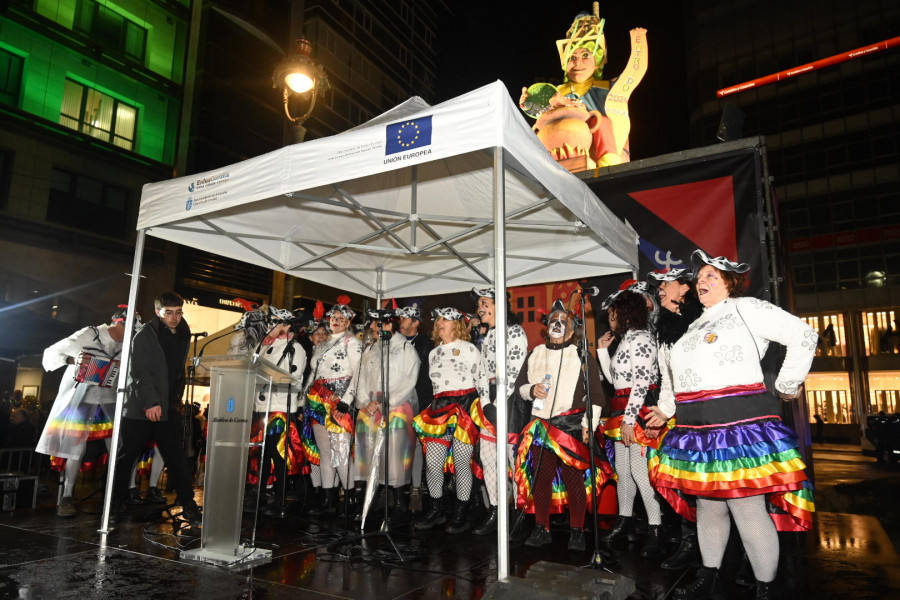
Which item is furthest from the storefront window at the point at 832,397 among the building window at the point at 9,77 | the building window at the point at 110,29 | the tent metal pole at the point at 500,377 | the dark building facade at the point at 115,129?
the building window at the point at 9,77

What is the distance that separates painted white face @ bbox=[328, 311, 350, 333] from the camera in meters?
6.25

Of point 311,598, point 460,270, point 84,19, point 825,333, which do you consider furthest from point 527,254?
point 825,333

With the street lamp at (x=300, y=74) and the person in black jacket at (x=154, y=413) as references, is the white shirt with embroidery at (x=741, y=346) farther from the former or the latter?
the street lamp at (x=300, y=74)

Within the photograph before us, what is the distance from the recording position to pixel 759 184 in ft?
19.8

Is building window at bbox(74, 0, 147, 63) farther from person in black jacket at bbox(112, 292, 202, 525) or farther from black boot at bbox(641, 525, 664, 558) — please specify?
black boot at bbox(641, 525, 664, 558)

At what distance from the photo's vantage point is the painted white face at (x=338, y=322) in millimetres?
6254

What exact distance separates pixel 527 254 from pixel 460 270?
1.00 metres

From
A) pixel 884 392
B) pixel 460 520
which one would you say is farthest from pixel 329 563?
pixel 884 392

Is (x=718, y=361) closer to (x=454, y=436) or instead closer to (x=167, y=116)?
(x=454, y=436)

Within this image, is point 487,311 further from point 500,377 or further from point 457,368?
point 500,377

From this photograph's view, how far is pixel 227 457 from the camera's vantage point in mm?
4094

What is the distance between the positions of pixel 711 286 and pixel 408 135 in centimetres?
213

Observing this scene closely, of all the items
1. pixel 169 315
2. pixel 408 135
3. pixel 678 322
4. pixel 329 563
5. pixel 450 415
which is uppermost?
pixel 408 135

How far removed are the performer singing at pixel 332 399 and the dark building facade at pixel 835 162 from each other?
3076cm
